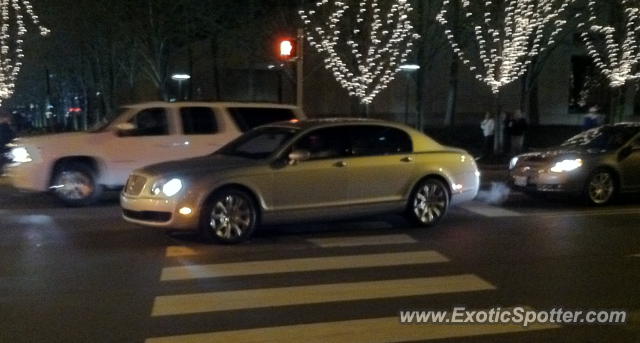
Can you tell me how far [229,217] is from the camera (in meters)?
10.9

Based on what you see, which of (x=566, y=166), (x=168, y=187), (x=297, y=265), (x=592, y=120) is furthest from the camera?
(x=592, y=120)

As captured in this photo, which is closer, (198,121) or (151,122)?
(151,122)

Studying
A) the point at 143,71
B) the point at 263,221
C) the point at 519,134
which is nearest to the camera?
the point at 263,221

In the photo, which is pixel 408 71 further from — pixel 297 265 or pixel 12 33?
pixel 297 265

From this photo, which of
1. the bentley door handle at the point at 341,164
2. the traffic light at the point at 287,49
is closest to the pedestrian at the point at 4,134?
the traffic light at the point at 287,49

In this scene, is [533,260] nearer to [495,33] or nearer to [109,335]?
[109,335]

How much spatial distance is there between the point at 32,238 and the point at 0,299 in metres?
3.48

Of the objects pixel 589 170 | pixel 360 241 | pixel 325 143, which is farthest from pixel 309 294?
pixel 589 170

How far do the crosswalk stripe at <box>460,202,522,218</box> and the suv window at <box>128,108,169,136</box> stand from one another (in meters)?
5.21

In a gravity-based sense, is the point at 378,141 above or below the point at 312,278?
above

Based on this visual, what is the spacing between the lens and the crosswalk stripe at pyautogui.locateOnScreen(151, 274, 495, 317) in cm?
792

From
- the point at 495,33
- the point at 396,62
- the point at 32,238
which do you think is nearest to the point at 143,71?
the point at 396,62

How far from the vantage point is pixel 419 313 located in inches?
303

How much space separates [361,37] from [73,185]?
14435 millimetres
